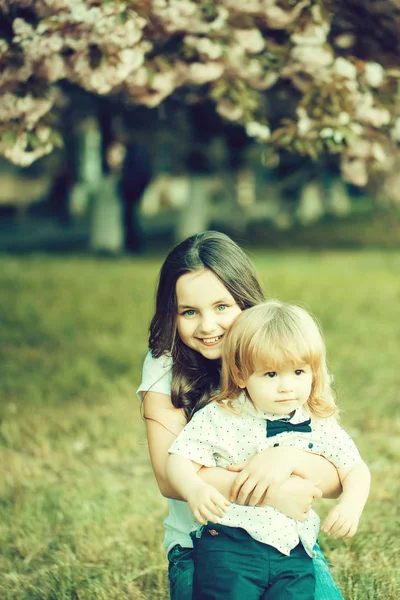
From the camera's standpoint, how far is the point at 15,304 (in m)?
Result: 9.17

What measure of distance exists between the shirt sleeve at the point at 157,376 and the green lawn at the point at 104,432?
1.94 feet

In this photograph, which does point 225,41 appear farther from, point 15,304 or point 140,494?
point 15,304

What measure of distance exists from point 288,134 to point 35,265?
900 centimetres

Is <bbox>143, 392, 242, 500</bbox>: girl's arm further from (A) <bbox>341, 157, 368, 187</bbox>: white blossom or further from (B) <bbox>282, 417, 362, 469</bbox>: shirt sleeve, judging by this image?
(A) <bbox>341, 157, 368, 187</bbox>: white blossom

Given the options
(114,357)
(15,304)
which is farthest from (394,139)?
(15,304)

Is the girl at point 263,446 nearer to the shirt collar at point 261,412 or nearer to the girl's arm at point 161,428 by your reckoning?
the shirt collar at point 261,412

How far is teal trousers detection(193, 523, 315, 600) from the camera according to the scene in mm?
2344

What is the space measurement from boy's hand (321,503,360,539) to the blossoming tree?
1746mm

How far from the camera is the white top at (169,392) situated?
275 centimetres

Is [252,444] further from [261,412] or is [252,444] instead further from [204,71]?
[204,71]

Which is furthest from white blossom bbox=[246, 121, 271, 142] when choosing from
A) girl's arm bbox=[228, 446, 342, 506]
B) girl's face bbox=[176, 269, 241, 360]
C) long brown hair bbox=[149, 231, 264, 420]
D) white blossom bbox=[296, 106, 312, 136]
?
girl's arm bbox=[228, 446, 342, 506]

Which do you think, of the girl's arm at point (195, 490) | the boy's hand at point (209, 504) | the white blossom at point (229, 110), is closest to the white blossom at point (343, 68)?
the white blossom at point (229, 110)

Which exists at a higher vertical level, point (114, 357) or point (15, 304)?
point (114, 357)

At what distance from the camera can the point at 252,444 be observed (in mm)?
2484
